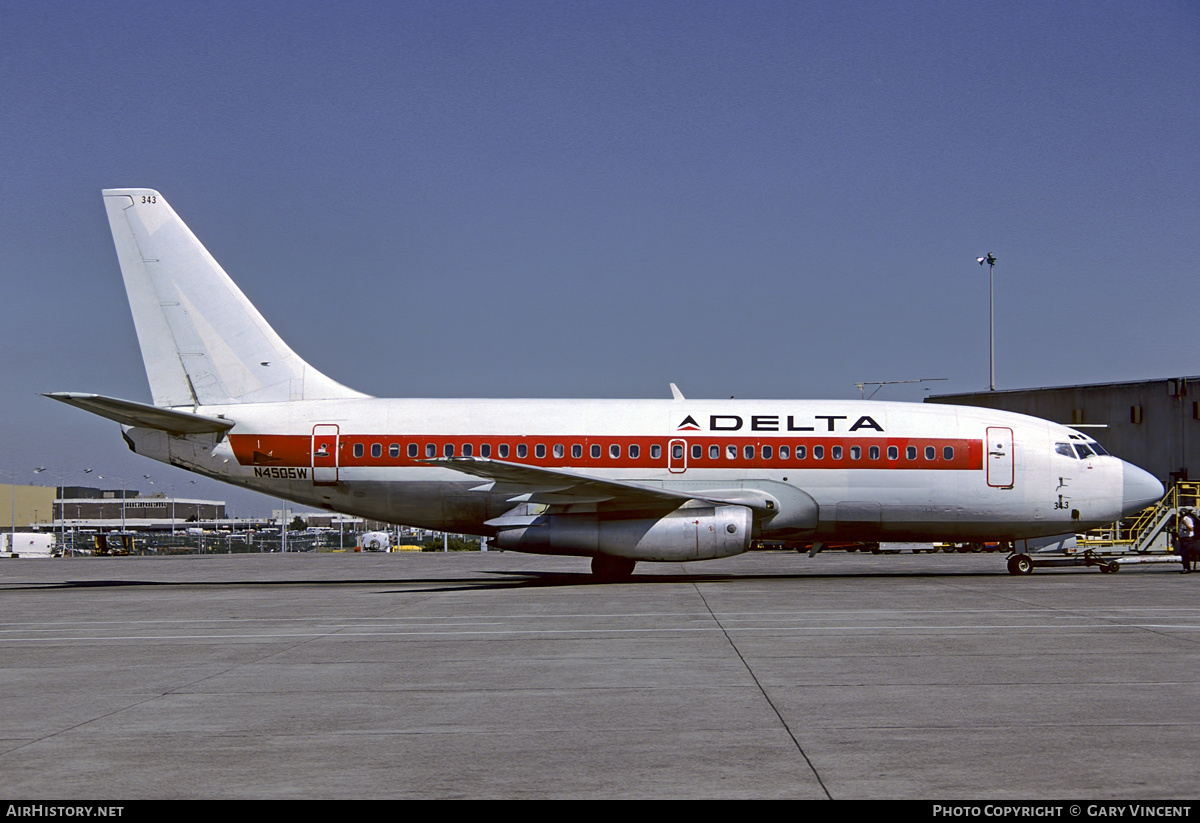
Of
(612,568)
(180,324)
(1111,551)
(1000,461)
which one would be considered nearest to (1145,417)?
(1111,551)

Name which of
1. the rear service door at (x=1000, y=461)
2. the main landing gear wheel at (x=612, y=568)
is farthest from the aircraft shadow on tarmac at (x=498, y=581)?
the rear service door at (x=1000, y=461)

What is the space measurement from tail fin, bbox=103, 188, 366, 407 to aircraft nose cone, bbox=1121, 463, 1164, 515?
62.8 feet

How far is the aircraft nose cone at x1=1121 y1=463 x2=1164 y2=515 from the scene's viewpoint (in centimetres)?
2639

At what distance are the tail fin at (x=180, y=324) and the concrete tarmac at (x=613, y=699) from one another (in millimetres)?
8037

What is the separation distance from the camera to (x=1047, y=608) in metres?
17.2

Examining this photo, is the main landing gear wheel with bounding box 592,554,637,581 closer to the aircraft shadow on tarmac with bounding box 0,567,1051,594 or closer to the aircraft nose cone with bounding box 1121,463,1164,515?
the aircraft shadow on tarmac with bounding box 0,567,1051,594

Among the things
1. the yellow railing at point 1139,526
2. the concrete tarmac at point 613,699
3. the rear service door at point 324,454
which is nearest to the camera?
A: the concrete tarmac at point 613,699

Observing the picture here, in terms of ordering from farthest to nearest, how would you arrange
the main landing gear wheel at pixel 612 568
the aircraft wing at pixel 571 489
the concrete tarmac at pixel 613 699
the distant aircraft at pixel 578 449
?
1. the main landing gear wheel at pixel 612 568
2. the distant aircraft at pixel 578 449
3. the aircraft wing at pixel 571 489
4. the concrete tarmac at pixel 613 699

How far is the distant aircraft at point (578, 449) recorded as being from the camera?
25.5 metres

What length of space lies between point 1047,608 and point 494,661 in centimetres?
956

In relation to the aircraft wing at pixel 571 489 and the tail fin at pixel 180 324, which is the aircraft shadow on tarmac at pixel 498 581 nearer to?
the aircraft wing at pixel 571 489

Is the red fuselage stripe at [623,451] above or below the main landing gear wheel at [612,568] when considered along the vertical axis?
above

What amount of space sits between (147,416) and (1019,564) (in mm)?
20701

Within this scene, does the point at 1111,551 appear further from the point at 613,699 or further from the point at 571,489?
the point at 613,699
